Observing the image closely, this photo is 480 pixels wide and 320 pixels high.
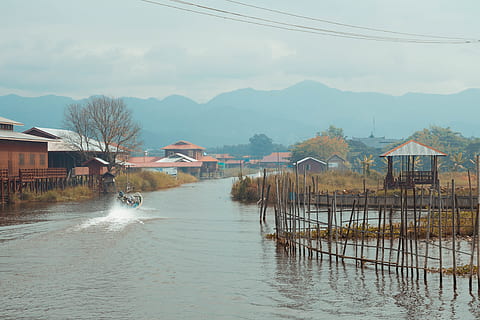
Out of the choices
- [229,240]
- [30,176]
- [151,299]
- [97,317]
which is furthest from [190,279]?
[30,176]

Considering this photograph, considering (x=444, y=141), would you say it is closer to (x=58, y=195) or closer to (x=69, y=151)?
(x=69, y=151)

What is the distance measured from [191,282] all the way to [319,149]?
8423 cm

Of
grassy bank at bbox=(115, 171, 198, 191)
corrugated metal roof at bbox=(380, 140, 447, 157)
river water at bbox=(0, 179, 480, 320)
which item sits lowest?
river water at bbox=(0, 179, 480, 320)

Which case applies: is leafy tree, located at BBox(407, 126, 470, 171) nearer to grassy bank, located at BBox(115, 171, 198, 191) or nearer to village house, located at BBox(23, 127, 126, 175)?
grassy bank, located at BBox(115, 171, 198, 191)

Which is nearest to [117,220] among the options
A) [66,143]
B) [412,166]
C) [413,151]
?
[412,166]

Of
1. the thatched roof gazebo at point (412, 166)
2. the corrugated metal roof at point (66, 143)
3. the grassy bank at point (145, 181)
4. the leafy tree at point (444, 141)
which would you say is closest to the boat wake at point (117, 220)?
the thatched roof gazebo at point (412, 166)

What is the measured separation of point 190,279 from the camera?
54.4 ft

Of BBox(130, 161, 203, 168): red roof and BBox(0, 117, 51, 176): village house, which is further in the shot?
BBox(130, 161, 203, 168): red roof

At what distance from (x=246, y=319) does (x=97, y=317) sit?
316 cm

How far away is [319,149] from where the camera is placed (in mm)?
99125

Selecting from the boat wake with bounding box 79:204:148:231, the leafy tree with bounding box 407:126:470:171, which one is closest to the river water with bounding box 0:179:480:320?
the boat wake with bounding box 79:204:148:231

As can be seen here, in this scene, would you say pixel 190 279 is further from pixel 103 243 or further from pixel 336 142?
pixel 336 142

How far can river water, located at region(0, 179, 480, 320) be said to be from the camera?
1328 cm

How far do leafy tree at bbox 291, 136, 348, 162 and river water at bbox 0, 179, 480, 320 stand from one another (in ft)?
237
